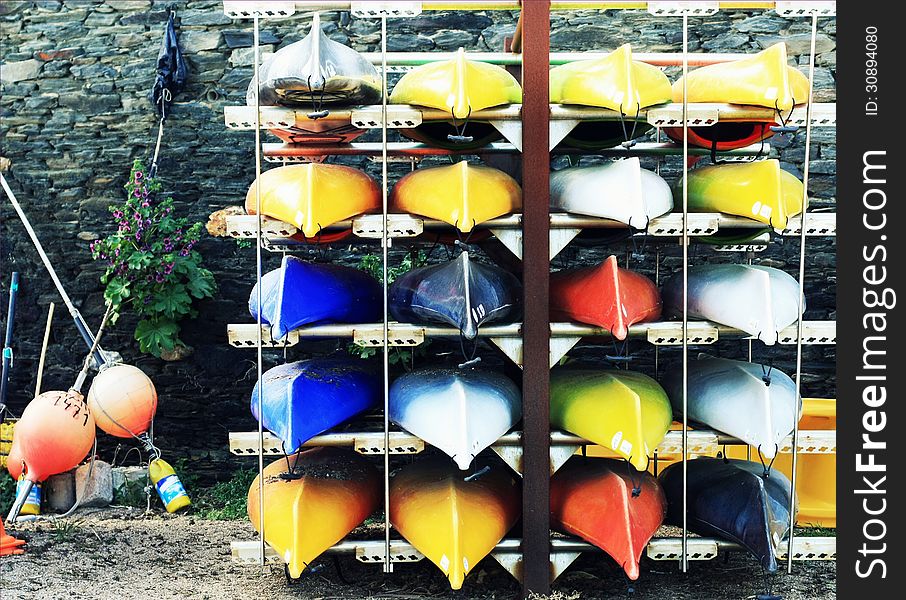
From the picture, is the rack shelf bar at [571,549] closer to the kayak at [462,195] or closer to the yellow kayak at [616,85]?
the kayak at [462,195]

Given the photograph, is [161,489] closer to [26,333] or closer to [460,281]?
[26,333]

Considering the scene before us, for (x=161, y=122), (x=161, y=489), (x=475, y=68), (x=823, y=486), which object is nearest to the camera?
(x=475, y=68)

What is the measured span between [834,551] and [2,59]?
5752 millimetres

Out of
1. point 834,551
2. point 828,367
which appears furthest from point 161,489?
point 828,367

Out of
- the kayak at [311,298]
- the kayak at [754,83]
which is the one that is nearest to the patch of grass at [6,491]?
the kayak at [311,298]

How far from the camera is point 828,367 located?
5.53 meters

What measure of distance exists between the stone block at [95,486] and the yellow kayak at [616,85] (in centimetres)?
357

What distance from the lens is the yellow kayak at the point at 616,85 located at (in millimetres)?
3725

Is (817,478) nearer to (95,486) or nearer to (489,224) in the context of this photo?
(489,224)

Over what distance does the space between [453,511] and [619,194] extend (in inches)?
58.8

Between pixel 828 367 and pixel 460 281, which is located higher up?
pixel 460 281

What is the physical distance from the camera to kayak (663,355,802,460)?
3785 mm

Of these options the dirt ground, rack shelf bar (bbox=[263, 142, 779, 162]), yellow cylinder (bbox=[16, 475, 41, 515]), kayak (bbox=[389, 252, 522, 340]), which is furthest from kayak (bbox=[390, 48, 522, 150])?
yellow cylinder (bbox=[16, 475, 41, 515])

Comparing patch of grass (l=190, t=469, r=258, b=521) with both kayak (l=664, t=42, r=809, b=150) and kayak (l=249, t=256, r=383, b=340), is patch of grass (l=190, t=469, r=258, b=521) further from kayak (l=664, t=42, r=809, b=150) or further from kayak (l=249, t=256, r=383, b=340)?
kayak (l=664, t=42, r=809, b=150)
